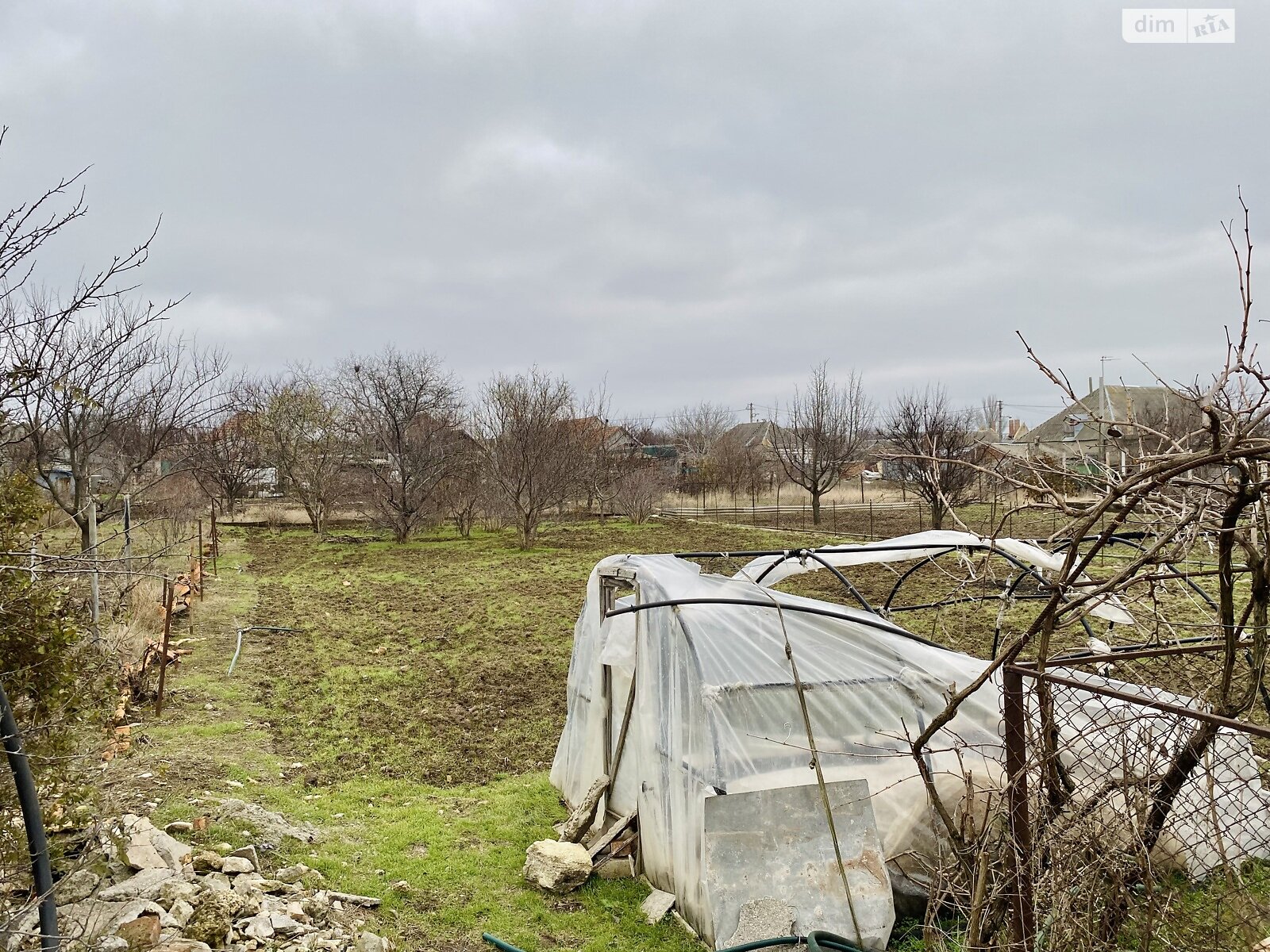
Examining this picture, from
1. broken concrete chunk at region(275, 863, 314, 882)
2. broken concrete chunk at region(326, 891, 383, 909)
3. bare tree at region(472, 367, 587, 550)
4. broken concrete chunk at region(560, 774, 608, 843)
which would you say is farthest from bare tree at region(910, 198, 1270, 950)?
bare tree at region(472, 367, 587, 550)

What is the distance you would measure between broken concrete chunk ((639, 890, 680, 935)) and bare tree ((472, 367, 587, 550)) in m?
17.9

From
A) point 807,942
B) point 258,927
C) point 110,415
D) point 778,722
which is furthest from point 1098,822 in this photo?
point 110,415

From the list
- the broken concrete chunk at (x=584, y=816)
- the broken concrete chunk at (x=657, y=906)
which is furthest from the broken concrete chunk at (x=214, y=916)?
the broken concrete chunk at (x=657, y=906)

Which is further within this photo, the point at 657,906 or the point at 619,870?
the point at 619,870

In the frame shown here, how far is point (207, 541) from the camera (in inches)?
827

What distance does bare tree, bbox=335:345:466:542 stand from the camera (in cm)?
2586

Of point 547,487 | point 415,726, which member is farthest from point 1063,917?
point 547,487

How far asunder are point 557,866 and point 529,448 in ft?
60.4

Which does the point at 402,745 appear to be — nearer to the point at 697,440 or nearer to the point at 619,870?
the point at 619,870

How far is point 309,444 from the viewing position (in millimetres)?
29328

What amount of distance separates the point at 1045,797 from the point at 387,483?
2516 cm

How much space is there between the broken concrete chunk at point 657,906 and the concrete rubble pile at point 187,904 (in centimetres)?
143

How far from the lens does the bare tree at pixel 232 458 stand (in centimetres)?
2967

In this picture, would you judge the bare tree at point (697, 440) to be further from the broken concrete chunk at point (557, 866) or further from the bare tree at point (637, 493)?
the broken concrete chunk at point (557, 866)
